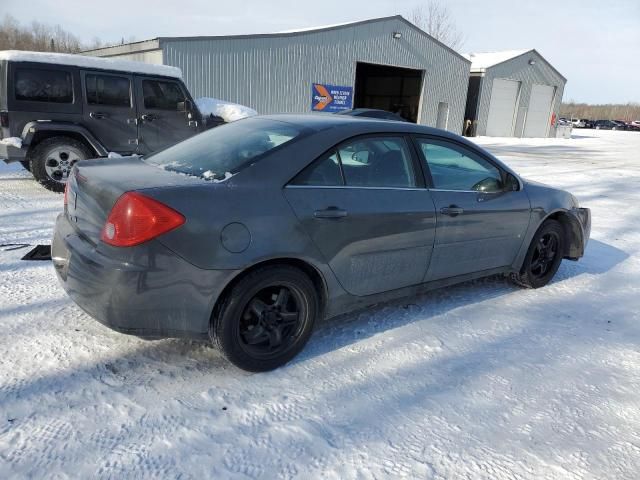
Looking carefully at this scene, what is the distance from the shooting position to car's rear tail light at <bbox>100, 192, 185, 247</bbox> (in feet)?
7.99

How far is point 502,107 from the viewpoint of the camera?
32312mm

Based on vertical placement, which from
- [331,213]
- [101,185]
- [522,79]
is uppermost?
[522,79]

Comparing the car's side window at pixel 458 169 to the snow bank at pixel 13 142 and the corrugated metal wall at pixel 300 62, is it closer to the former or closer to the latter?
the snow bank at pixel 13 142

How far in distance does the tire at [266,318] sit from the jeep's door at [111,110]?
5816 mm

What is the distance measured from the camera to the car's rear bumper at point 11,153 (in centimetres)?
675

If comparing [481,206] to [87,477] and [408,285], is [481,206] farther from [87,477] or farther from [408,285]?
[87,477]

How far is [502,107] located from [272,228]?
3328 cm

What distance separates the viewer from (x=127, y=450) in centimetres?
219

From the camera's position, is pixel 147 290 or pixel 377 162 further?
pixel 377 162

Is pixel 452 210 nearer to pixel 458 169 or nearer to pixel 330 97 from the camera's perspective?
pixel 458 169

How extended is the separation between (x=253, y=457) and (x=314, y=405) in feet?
1.63

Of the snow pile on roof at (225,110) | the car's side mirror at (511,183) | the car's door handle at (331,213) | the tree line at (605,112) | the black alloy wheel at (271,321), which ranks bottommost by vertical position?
the black alloy wheel at (271,321)

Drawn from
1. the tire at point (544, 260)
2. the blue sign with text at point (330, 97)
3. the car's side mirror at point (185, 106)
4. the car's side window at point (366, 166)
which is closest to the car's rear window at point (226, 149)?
the car's side window at point (366, 166)

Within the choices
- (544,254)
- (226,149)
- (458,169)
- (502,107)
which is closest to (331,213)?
(226,149)
